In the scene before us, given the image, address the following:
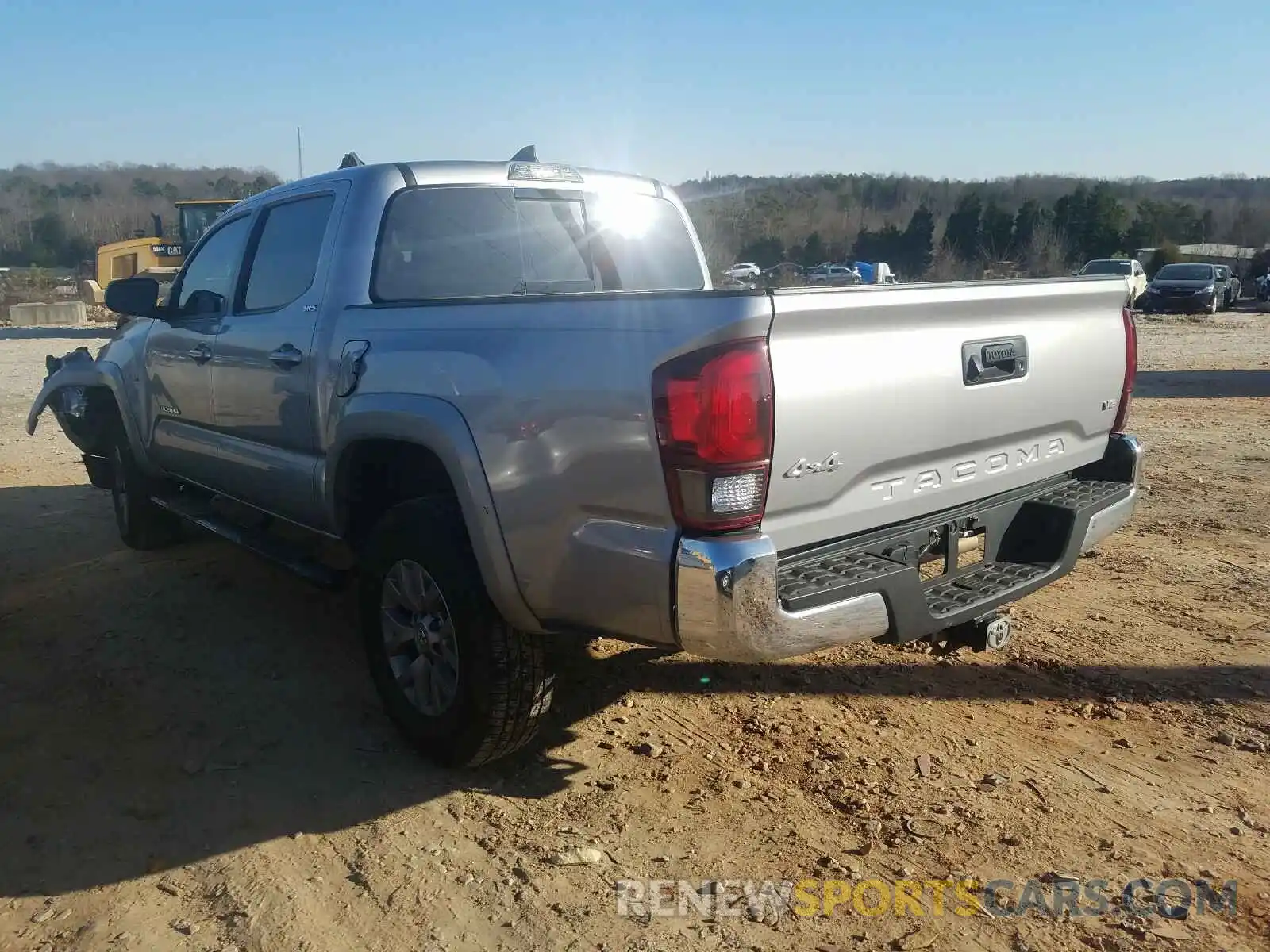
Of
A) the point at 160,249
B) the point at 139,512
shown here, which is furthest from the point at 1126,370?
the point at 160,249

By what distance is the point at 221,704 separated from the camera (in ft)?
13.4

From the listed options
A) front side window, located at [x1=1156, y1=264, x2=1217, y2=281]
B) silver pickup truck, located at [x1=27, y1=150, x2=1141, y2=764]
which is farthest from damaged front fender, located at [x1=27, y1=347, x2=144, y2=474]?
front side window, located at [x1=1156, y1=264, x2=1217, y2=281]

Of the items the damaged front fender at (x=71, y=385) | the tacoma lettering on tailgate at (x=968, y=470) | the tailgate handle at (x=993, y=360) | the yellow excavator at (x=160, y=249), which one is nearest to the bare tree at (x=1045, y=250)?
the yellow excavator at (x=160, y=249)

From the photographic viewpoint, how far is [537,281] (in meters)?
4.34

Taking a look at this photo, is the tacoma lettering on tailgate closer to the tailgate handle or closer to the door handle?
the tailgate handle

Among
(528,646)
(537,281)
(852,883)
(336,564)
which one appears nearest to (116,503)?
(336,564)

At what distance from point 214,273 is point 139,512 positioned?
175 cm

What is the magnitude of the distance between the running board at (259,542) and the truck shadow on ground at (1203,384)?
10799mm

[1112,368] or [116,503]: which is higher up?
[1112,368]

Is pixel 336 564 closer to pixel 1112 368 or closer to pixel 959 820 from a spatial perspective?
pixel 959 820

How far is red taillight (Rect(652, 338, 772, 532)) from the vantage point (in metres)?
2.59

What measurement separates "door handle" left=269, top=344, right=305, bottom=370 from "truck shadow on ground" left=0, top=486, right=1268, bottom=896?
51.5 inches

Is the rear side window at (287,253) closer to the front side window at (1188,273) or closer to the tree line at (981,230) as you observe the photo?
the front side window at (1188,273)

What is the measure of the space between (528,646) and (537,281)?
174cm
